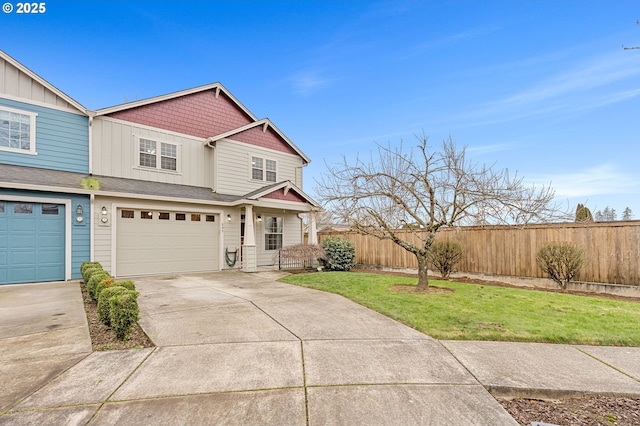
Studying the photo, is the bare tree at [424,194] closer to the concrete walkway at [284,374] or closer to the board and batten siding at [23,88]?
the concrete walkway at [284,374]

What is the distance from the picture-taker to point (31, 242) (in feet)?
26.5

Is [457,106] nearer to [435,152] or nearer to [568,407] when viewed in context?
[435,152]

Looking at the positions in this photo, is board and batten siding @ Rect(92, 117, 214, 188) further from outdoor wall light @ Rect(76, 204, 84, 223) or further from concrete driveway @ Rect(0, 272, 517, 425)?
concrete driveway @ Rect(0, 272, 517, 425)

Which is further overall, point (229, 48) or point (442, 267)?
point (229, 48)

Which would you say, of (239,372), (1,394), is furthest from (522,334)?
(1,394)

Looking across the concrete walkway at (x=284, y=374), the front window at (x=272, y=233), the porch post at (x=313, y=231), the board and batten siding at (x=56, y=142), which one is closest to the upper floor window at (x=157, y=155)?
the board and batten siding at (x=56, y=142)

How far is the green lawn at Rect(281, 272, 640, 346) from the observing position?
409 centimetres

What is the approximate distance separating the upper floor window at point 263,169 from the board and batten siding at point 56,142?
228 inches

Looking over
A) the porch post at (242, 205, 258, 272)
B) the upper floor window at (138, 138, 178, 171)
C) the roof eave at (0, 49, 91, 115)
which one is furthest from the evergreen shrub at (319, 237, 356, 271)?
the roof eave at (0, 49, 91, 115)

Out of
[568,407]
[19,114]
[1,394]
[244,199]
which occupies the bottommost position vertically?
[568,407]

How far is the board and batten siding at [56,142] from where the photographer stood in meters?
8.73

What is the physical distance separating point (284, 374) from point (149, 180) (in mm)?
10147

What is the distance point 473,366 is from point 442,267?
24.7 feet

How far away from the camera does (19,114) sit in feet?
28.7
